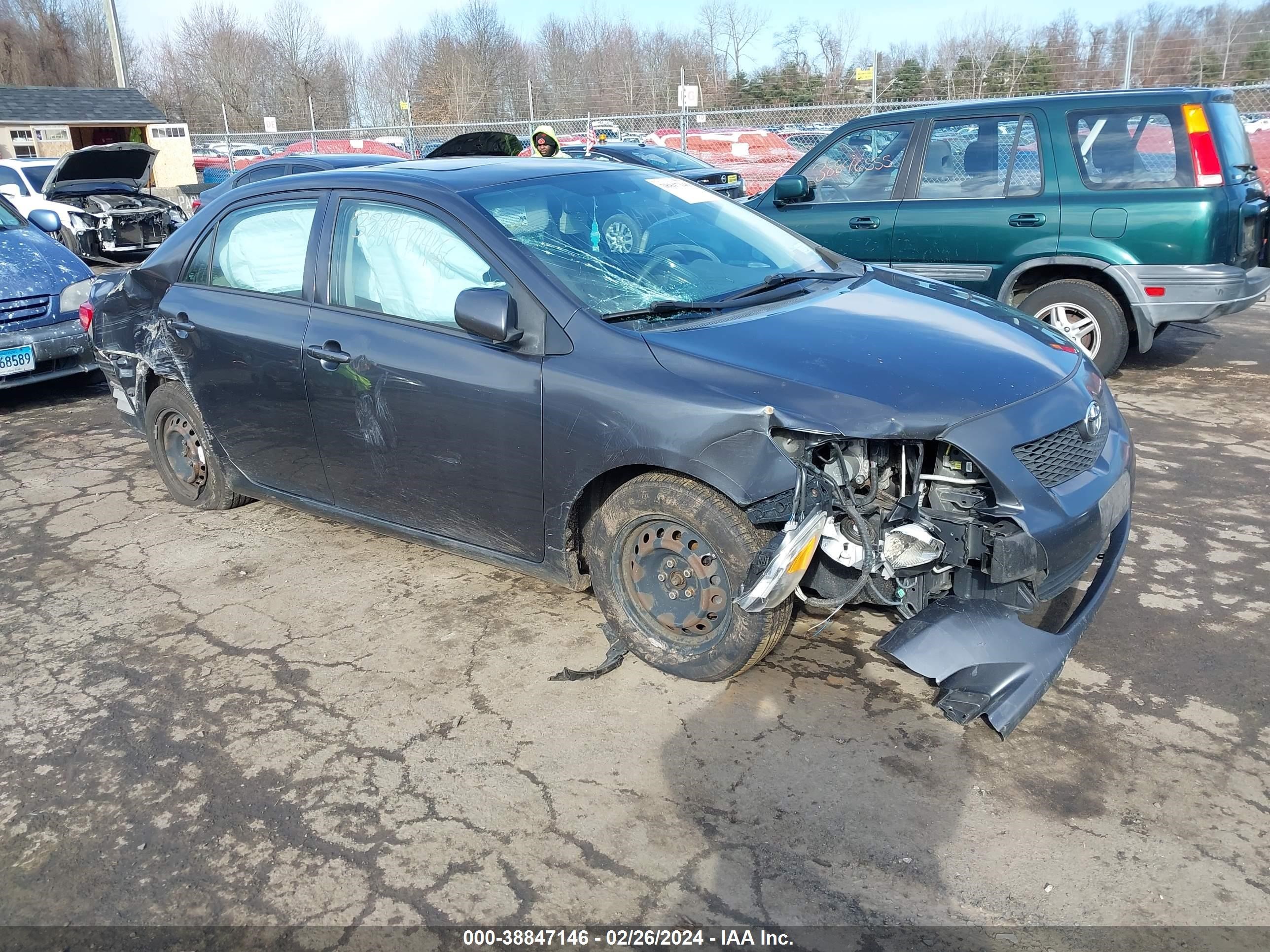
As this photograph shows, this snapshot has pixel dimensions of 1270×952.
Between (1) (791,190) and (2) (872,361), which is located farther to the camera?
(1) (791,190)

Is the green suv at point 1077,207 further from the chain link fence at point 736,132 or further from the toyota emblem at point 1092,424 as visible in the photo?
the chain link fence at point 736,132

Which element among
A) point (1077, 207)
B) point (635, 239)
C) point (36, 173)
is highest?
point (36, 173)

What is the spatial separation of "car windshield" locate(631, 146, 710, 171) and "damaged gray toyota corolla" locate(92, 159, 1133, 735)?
33.4 feet

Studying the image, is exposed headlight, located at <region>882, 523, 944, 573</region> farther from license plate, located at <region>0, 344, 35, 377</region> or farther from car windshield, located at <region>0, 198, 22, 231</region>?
car windshield, located at <region>0, 198, 22, 231</region>

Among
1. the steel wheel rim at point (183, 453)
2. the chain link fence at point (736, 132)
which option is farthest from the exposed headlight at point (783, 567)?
the chain link fence at point (736, 132)

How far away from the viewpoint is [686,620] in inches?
135

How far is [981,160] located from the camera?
7.08m

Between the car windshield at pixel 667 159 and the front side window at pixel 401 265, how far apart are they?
34.8 feet

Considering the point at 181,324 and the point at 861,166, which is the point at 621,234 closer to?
the point at 181,324

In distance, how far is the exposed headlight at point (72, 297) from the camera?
7.45m

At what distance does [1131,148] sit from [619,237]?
174 inches

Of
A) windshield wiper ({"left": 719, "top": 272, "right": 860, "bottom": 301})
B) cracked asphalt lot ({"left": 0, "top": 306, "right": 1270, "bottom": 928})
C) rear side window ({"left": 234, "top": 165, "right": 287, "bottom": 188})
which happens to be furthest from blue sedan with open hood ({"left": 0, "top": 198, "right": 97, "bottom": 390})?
windshield wiper ({"left": 719, "top": 272, "right": 860, "bottom": 301})

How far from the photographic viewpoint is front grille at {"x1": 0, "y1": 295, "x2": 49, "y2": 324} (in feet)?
23.4

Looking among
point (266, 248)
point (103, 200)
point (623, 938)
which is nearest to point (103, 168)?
point (103, 200)
